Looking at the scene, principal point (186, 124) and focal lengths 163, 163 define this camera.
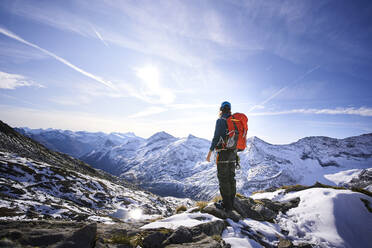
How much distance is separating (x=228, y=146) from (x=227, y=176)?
148 centimetres

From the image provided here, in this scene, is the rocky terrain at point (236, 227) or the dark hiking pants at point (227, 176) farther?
the dark hiking pants at point (227, 176)

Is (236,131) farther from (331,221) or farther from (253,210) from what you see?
(331,221)

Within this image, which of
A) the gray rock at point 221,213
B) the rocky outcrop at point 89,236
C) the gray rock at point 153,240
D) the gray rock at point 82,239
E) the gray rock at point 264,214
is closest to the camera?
the rocky outcrop at point 89,236

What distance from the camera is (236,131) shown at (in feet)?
24.9

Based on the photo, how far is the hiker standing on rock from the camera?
24.8 feet

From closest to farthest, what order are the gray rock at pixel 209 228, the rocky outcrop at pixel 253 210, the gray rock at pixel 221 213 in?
the gray rock at pixel 209 228 < the gray rock at pixel 221 213 < the rocky outcrop at pixel 253 210

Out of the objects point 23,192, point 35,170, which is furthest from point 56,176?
point 23,192

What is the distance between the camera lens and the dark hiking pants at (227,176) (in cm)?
770

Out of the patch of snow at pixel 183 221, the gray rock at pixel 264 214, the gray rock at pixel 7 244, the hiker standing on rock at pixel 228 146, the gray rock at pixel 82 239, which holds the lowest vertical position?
the gray rock at pixel 264 214

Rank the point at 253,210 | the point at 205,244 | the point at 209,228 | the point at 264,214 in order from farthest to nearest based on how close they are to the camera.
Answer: the point at 253,210, the point at 264,214, the point at 209,228, the point at 205,244

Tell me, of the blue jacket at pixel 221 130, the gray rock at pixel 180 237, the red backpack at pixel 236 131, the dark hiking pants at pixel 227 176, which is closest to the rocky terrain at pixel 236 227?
the gray rock at pixel 180 237

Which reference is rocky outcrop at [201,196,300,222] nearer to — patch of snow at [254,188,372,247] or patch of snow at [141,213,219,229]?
patch of snow at [254,188,372,247]

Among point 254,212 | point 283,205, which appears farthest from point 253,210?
point 283,205

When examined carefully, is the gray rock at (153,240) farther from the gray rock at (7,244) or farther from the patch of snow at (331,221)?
the patch of snow at (331,221)
